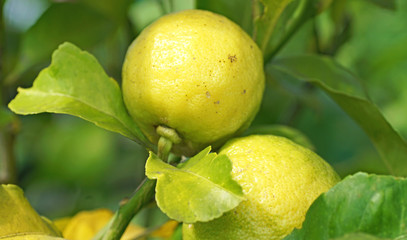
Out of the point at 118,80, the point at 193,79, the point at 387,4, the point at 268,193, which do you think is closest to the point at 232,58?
the point at 193,79

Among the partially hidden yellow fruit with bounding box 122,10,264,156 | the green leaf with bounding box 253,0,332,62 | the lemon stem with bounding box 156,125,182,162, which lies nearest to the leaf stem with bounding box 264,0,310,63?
the green leaf with bounding box 253,0,332,62

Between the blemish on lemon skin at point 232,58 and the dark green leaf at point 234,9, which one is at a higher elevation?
the blemish on lemon skin at point 232,58

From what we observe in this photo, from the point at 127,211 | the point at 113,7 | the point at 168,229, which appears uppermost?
the point at 113,7

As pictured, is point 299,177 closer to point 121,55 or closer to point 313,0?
point 313,0

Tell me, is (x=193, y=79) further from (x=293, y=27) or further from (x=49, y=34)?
(x=49, y=34)

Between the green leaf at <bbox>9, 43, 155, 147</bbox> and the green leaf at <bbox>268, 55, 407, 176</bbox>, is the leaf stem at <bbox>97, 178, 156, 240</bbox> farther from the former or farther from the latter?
the green leaf at <bbox>268, 55, 407, 176</bbox>

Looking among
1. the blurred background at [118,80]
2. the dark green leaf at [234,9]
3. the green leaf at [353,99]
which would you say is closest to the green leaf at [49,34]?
the blurred background at [118,80]

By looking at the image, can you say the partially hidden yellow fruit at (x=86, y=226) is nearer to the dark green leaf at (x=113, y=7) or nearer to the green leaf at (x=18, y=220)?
the green leaf at (x=18, y=220)
